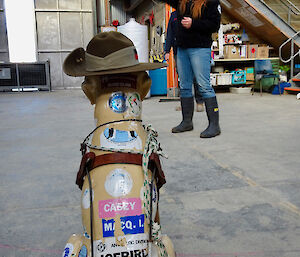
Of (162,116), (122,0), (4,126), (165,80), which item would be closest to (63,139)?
(4,126)

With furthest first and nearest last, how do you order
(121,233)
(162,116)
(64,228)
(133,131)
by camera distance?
(162,116) < (64,228) < (133,131) < (121,233)

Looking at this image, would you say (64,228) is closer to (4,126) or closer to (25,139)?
(25,139)

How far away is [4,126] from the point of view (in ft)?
12.5

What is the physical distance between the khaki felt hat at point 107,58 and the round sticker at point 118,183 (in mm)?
286

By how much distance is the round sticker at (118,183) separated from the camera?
918mm

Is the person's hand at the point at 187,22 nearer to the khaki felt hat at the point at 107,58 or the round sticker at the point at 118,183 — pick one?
the khaki felt hat at the point at 107,58

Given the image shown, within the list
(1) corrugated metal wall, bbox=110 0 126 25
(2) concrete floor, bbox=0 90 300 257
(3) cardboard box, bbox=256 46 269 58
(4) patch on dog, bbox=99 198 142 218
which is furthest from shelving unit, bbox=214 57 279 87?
(4) patch on dog, bbox=99 198 142 218

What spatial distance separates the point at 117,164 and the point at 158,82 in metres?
6.22

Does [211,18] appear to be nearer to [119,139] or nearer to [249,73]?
[119,139]

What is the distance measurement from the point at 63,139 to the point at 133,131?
2181 mm

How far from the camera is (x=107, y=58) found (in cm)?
101

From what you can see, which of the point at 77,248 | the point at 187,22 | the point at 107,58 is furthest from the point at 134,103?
the point at 187,22

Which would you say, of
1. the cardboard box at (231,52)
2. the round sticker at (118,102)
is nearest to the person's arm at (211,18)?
the round sticker at (118,102)

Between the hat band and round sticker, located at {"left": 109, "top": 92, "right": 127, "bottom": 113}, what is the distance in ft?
0.27
